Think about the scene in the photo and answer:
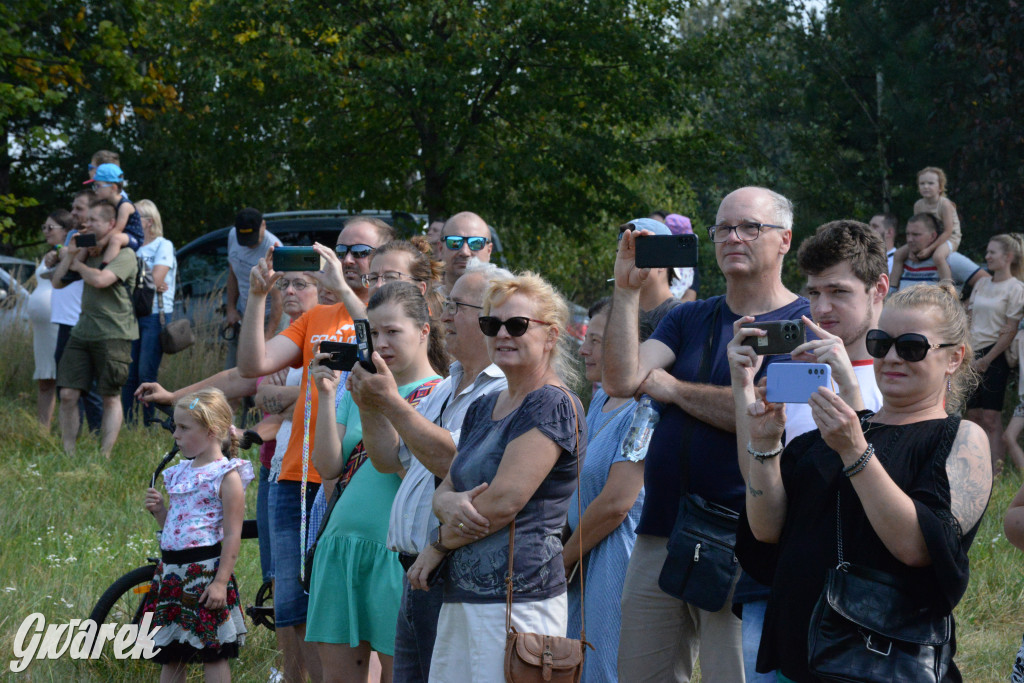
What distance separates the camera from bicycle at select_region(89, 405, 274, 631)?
16.8ft

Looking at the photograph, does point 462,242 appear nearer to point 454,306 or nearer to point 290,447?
point 290,447

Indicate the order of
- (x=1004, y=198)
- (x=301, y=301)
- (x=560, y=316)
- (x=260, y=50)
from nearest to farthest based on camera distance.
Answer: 1. (x=560, y=316)
2. (x=301, y=301)
3. (x=1004, y=198)
4. (x=260, y=50)

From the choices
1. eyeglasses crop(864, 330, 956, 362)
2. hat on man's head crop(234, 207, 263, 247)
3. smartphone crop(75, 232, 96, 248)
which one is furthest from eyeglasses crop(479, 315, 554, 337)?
smartphone crop(75, 232, 96, 248)

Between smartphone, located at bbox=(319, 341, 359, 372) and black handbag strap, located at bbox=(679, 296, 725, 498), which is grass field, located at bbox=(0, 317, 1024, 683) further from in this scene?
black handbag strap, located at bbox=(679, 296, 725, 498)

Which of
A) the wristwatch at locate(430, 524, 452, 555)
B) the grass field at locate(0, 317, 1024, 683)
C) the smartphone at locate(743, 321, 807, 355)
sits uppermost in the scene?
the smartphone at locate(743, 321, 807, 355)

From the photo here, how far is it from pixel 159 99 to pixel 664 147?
31.7ft

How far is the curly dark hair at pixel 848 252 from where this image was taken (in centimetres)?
325

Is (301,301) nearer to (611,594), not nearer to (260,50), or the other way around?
(611,594)

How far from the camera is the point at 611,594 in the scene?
12.5 feet

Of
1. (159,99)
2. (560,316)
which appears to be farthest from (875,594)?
(159,99)

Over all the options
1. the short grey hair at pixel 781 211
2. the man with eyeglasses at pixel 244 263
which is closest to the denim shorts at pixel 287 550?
the man with eyeglasses at pixel 244 263

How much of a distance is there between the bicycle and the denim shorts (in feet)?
1.88

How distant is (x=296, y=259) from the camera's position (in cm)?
426

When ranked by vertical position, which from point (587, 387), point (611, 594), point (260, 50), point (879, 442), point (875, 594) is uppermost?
point (260, 50)
